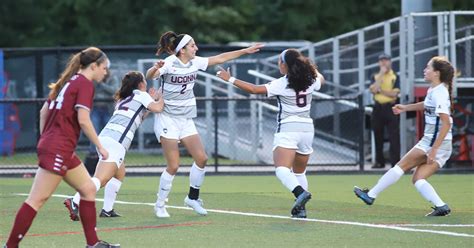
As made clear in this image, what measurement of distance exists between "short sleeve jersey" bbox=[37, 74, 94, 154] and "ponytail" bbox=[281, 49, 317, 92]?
3.44 m

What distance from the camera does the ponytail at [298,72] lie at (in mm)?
13797

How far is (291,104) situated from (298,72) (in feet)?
1.26

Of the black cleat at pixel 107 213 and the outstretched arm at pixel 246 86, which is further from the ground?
the outstretched arm at pixel 246 86

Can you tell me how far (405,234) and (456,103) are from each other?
35.2ft

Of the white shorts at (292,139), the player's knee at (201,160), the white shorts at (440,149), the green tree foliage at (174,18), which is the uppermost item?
the green tree foliage at (174,18)

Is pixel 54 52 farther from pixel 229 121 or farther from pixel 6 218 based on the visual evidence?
pixel 6 218

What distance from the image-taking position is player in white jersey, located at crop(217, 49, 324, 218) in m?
13.8

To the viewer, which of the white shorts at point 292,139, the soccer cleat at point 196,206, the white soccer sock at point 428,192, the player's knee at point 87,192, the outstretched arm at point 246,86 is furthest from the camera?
the soccer cleat at point 196,206

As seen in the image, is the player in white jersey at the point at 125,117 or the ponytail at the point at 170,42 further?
the ponytail at the point at 170,42

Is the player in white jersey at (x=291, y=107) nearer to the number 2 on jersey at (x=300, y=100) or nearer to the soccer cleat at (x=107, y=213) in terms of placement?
the number 2 on jersey at (x=300, y=100)

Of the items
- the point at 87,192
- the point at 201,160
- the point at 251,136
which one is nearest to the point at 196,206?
the point at 201,160

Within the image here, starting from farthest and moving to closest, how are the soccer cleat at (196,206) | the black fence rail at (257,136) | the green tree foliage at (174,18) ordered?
1. the green tree foliage at (174,18)
2. the black fence rail at (257,136)
3. the soccer cleat at (196,206)

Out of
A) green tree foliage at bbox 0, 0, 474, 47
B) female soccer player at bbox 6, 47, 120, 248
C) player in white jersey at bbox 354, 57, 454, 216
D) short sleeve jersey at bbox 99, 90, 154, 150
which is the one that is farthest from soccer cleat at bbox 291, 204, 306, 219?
green tree foliage at bbox 0, 0, 474, 47

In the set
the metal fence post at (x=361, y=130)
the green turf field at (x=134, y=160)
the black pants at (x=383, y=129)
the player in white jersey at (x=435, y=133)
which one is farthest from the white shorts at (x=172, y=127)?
the green turf field at (x=134, y=160)
